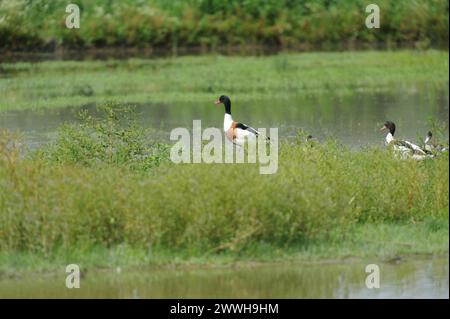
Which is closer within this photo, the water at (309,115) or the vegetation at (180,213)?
the vegetation at (180,213)

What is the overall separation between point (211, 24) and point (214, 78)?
846cm

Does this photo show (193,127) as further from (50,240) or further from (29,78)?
(50,240)

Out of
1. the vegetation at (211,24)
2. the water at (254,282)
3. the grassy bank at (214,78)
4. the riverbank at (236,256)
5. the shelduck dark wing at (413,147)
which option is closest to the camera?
the water at (254,282)

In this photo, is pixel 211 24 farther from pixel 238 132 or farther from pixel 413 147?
pixel 413 147

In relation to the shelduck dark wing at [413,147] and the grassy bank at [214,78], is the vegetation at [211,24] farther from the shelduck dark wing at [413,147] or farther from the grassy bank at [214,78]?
the shelduck dark wing at [413,147]

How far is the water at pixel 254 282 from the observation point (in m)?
10.3

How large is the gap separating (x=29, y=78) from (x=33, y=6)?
8.66m

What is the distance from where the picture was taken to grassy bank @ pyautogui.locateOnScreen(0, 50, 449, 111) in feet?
87.7

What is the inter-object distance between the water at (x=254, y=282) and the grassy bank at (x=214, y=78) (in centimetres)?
1391

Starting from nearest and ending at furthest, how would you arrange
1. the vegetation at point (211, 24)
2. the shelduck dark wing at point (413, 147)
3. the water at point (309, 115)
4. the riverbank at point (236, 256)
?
the riverbank at point (236, 256)
the shelduck dark wing at point (413, 147)
the water at point (309, 115)
the vegetation at point (211, 24)

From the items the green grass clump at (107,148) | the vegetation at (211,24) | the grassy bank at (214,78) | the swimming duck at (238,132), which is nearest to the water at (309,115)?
the grassy bank at (214,78)
